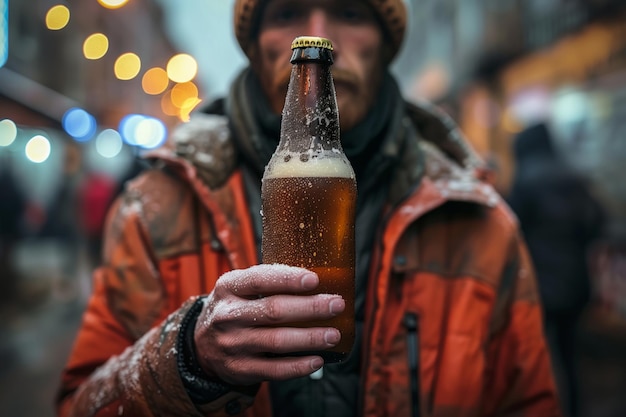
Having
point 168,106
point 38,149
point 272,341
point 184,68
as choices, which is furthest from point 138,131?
point 272,341

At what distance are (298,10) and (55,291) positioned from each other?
12.7 meters

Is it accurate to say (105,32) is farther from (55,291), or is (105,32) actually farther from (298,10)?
(298,10)

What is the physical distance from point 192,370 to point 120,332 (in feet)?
2.03

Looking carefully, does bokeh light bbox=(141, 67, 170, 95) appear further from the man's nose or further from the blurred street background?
the man's nose

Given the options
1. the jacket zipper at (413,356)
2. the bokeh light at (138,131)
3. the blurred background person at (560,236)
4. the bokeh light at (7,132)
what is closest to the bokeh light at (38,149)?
the bokeh light at (7,132)

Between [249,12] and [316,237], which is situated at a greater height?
[249,12]

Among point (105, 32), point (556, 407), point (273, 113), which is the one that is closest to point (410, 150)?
point (273, 113)

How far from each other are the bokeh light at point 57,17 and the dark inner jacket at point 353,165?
21.5 metres

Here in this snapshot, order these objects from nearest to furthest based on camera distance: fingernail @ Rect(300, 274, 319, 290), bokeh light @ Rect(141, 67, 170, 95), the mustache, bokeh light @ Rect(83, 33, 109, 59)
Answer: fingernail @ Rect(300, 274, 319, 290) < the mustache < bokeh light @ Rect(83, 33, 109, 59) < bokeh light @ Rect(141, 67, 170, 95)

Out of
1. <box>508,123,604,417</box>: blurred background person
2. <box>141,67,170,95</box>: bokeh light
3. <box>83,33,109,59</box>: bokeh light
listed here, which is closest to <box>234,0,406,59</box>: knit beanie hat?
<box>508,123,604,417</box>: blurred background person

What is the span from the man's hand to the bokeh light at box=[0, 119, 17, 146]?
1313 centimetres

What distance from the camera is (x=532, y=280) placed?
2385 millimetres

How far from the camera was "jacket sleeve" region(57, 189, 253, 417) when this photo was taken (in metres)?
1.79

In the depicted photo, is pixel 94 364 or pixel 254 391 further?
pixel 94 364
